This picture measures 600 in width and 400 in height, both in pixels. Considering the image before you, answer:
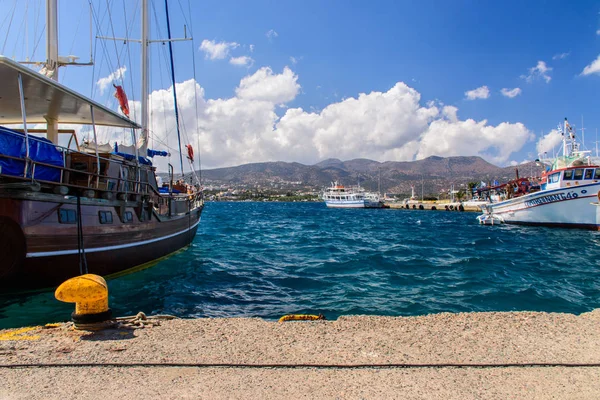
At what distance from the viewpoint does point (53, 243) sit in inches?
368

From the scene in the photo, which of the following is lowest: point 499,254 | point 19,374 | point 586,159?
point 499,254

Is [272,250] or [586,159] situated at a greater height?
[586,159]

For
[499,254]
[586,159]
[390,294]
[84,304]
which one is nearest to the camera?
[84,304]

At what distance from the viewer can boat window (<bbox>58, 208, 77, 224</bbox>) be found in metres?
9.58

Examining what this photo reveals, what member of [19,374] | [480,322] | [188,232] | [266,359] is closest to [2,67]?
[19,374]

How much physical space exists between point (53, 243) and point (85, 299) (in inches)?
184

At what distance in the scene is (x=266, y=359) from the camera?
461 cm

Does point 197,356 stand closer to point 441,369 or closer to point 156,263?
point 441,369

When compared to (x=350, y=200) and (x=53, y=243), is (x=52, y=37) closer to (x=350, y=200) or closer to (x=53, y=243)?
(x=53, y=243)

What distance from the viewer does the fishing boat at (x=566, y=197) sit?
103ft

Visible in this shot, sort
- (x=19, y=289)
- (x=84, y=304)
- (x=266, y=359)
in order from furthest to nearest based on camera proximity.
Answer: (x=19, y=289), (x=84, y=304), (x=266, y=359)

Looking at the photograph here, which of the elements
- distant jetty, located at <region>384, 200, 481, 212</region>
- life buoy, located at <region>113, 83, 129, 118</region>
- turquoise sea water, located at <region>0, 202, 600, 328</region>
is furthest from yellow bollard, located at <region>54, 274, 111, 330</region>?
distant jetty, located at <region>384, 200, 481, 212</region>

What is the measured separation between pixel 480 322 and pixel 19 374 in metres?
6.40

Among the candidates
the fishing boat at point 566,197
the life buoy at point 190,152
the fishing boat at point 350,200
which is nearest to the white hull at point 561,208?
the fishing boat at point 566,197
